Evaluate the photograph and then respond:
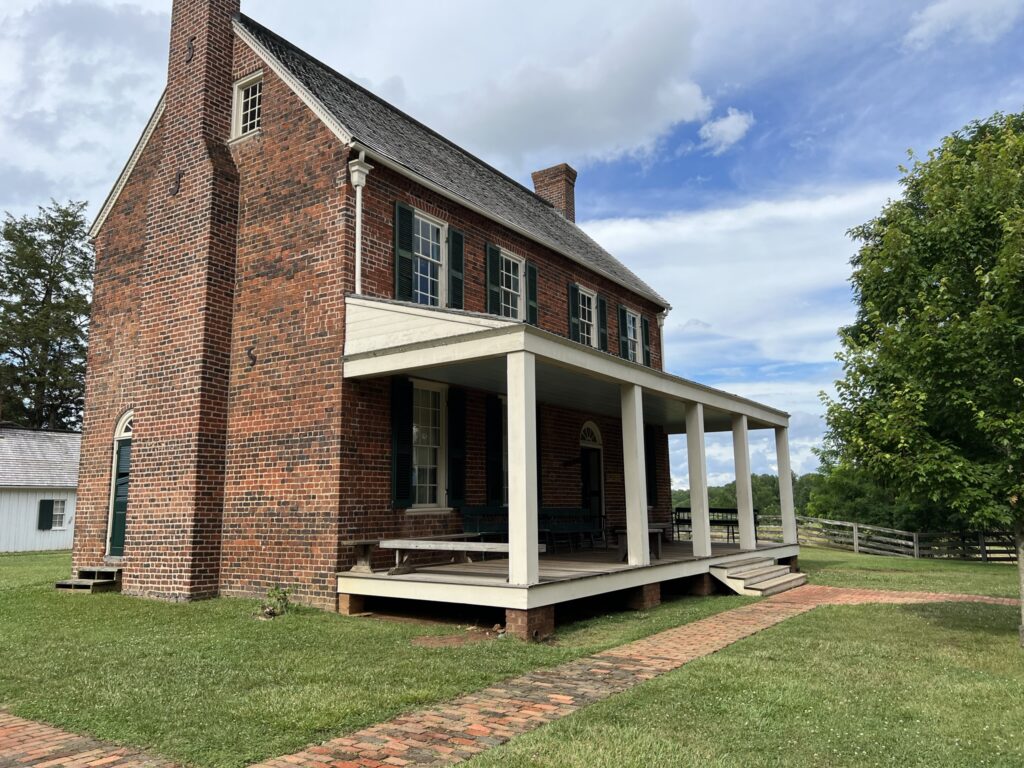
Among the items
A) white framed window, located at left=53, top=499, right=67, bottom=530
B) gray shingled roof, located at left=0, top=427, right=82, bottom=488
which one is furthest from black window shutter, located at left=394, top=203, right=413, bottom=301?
white framed window, located at left=53, top=499, right=67, bottom=530

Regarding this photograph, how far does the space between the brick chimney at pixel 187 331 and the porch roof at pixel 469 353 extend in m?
2.62

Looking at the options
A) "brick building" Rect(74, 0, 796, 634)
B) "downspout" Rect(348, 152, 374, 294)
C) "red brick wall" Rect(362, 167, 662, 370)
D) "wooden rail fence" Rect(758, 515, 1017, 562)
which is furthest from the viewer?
"wooden rail fence" Rect(758, 515, 1017, 562)

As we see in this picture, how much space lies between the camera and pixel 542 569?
9.85 meters

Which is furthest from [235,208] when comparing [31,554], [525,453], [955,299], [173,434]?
[31,554]

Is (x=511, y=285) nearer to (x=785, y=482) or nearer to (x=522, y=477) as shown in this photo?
(x=522, y=477)

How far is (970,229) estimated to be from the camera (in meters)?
8.26

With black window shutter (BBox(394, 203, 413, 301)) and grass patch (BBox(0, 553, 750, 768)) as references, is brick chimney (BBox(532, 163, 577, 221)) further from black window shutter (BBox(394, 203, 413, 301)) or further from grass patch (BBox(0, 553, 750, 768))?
grass patch (BBox(0, 553, 750, 768))

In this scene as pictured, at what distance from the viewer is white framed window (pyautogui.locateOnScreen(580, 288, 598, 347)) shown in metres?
16.2

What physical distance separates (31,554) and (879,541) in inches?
1103

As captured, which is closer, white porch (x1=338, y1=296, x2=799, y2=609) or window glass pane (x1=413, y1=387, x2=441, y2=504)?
white porch (x1=338, y1=296, x2=799, y2=609)

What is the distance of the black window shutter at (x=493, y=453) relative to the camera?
482 inches

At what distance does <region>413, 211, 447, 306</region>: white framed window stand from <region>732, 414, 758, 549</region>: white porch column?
651 cm

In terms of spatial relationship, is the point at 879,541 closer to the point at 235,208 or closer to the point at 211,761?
the point at 235,208

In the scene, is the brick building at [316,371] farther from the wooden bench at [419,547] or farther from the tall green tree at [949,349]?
the tall green tree at [949,349]
